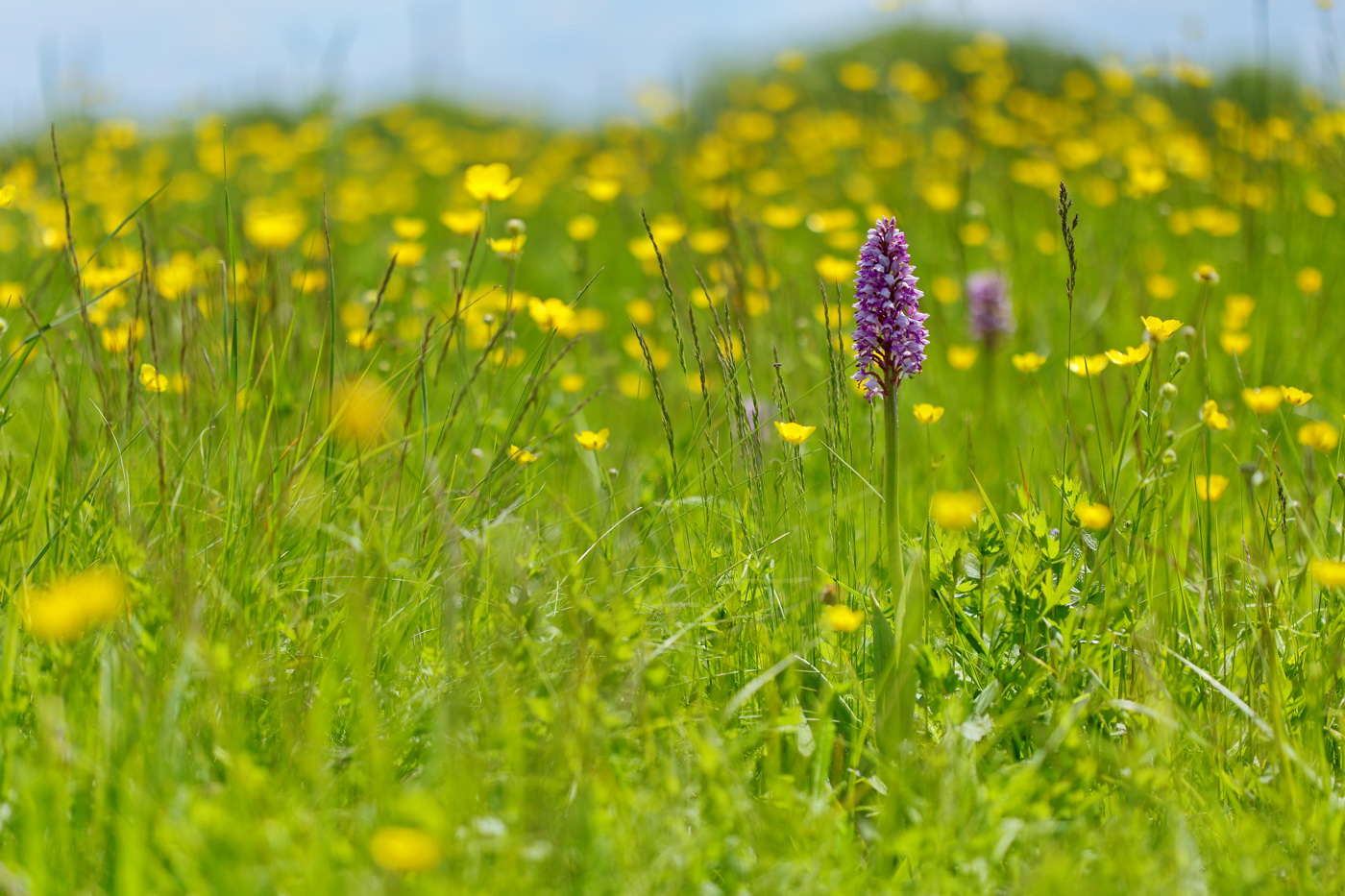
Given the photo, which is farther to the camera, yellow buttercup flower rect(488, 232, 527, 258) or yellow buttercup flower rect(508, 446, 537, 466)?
yellow buttercup flower rect(488, 232, 527, 258)

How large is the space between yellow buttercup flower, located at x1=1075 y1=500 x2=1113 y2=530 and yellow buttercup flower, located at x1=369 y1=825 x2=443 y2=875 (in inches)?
44.1

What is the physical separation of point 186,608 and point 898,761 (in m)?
0.98

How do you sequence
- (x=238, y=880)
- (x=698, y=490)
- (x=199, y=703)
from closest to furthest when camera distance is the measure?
(x=238, y=880), (x=199, y=703), (x=698, y=490)

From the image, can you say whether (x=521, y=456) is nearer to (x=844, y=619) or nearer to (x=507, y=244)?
(x=507, y=244)

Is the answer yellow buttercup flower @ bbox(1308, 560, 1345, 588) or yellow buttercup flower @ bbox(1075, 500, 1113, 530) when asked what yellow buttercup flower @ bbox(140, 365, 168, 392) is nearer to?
yellow buttercup flower @ bbox(1075, 500, 1113, 530)

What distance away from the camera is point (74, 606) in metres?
1.38

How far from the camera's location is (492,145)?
8336 mm

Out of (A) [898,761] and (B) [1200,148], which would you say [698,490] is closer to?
(A) [898,761]

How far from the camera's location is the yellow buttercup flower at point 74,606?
137cm

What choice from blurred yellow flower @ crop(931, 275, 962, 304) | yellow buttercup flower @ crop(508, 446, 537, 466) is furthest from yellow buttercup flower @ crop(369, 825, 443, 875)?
blurred yellow flower @ crop(931, 275, 962, 304)

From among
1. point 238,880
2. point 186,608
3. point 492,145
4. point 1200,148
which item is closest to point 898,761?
point 238,880

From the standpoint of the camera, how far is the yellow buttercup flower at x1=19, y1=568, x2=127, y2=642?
1.37 m

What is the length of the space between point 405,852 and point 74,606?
2.01ft

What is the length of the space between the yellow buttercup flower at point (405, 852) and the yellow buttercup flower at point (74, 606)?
1.77 ft
